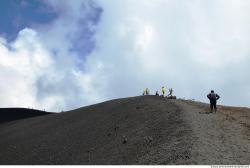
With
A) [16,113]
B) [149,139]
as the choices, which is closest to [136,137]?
[149,139]

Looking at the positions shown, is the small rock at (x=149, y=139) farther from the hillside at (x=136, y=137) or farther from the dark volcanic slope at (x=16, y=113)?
the dark volcanic slope at (x=16, y=113)

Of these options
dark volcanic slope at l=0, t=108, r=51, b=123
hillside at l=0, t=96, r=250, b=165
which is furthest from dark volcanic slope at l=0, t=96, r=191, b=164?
dark volcanic slope at l=0, t=108, r=51, b=123

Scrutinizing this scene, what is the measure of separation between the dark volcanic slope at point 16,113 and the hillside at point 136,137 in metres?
22.7

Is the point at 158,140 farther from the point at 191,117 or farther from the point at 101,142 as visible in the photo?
the point at 101,142

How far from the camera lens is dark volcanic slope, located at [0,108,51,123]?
8304cm

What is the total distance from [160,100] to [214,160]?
26159 millimetres

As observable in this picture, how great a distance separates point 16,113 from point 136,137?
56771 mm

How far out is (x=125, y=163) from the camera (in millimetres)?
28625

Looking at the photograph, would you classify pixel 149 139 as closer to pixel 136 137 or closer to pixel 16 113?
pixel 136 137

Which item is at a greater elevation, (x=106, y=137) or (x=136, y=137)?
(x=136, y=137)

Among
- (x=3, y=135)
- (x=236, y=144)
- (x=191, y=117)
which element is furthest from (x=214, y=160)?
(x=3, y=135)

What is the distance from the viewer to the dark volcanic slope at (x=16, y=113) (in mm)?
83044

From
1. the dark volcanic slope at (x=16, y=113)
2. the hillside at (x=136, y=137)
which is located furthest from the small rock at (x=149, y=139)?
the dark volcanic slope at (x=16, y=113)

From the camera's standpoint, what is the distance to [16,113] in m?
86.9
